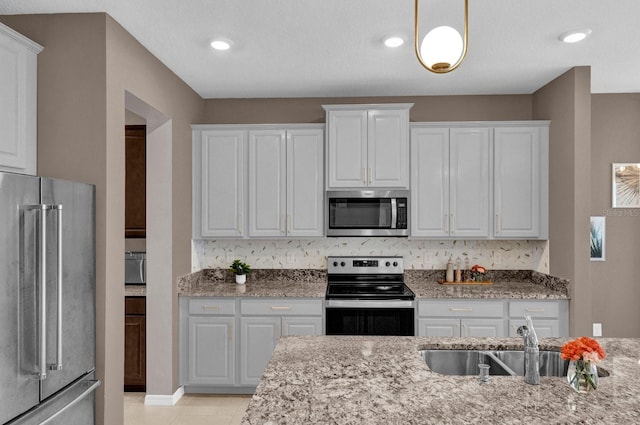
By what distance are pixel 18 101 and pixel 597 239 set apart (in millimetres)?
4662

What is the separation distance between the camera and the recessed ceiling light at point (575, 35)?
283 cm

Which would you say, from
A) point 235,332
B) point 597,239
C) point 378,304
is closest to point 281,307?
point 235,332

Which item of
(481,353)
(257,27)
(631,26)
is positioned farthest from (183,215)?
(631,26)

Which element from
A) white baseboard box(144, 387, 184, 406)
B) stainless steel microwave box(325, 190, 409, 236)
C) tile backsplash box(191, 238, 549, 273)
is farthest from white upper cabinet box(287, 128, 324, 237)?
white baseboard box(144, 387, 184, 406)

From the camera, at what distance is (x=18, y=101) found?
2414mm

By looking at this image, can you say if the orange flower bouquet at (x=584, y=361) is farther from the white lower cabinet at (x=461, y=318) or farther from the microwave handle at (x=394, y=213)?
the microwave handle at (x=394, y=213)

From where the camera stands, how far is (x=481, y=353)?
206 cm

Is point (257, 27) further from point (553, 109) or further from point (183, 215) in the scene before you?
point (553, 109)

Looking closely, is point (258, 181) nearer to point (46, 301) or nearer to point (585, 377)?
point (46, 301)

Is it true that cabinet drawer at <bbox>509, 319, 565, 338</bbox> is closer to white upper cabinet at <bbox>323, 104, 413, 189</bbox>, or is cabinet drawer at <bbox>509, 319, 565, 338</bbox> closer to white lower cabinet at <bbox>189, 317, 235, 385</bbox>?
white upper cabinet at <bbox>323, 104, 413, 189</bbox>

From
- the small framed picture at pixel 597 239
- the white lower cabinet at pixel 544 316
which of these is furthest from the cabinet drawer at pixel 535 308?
the small framed picture at pixel 597 239

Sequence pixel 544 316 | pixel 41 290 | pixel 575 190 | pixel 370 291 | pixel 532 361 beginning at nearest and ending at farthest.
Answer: pixel 532 361 < pixel 41 290 < pixel 575 190 < pixel 544 316 < pixel 370 291

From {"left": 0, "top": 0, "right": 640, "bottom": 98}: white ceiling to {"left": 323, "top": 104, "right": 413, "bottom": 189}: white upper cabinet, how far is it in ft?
0.88

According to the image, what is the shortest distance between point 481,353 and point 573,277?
1.88 metres
